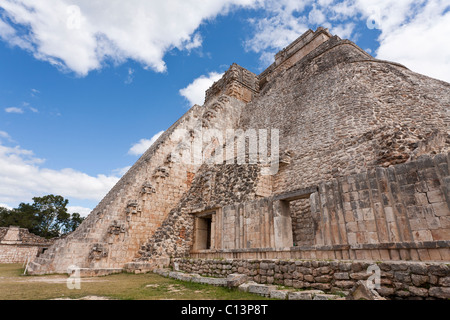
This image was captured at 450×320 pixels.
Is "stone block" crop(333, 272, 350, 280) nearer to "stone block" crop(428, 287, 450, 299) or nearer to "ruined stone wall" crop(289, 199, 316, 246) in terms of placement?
"stone block" crop(428, 287, 450, 299)

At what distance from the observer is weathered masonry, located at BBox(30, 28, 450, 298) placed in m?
5.05

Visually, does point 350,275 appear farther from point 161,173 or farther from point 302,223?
point 161,173

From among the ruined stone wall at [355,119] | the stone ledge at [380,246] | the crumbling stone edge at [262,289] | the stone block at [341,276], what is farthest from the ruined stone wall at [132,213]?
the stone block at [341,276]

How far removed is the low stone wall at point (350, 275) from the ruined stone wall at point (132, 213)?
536 cm

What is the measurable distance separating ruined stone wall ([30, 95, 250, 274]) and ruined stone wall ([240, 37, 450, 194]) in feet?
16.8

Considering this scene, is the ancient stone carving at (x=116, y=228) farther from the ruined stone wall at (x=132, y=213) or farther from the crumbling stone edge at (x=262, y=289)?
the crumbling stone edge at (x=262, y=289)

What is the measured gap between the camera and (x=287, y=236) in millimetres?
7219

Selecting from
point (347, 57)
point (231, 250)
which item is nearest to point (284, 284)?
point (231, 250)

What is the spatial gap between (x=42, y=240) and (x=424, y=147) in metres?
26.8

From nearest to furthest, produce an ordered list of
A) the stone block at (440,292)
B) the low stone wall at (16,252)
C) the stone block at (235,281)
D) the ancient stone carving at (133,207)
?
the stone block at (440,292)
the stone block at (235,281)
the ancient stone carving at (133,207)
the low stone wall at (16,252)

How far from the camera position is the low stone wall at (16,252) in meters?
18.9

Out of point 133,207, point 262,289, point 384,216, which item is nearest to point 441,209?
point 384,216

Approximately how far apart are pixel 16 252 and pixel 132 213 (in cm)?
1567

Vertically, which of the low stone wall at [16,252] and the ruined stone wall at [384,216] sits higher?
the ruined stone wall at [384,216]
